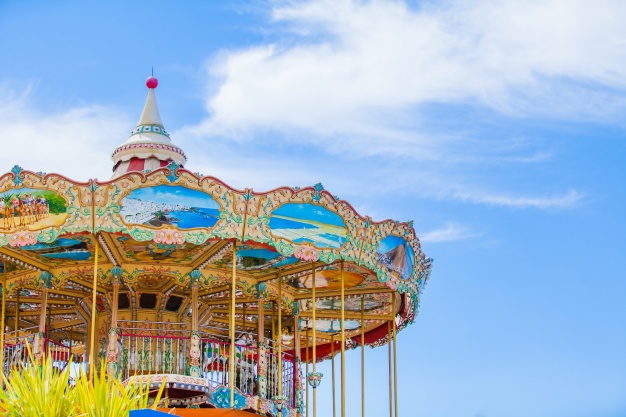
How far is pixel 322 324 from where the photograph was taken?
27344mm

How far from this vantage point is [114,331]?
2112cm

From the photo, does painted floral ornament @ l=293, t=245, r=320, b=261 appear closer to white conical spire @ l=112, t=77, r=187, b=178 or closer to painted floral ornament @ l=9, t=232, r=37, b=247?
painted floral ornament @ l=9, t=232, r=37, b=247

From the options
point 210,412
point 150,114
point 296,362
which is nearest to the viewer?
point 210,412

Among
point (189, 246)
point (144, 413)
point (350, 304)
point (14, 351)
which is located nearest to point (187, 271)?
point (189, 246)

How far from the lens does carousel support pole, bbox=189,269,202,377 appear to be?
20766mm

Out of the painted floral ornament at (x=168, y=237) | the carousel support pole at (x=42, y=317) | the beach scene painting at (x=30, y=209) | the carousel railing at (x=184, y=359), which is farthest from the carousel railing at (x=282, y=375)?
the beach scene painting at (x=30, y=209)

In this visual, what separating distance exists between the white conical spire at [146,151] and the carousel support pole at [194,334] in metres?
3.01

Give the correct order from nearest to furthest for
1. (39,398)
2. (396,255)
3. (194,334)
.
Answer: (39,398), (194,334), (396,255)

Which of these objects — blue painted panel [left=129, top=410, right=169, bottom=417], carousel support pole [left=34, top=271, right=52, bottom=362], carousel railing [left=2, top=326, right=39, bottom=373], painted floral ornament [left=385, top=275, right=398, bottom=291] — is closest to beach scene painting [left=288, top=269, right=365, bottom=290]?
painted floral ornament [left=385, top=275, right=398, bottom=291]

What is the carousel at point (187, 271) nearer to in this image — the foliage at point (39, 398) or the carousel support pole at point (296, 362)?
the carousel support pole at point (296, 362)

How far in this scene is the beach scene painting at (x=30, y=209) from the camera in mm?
19469

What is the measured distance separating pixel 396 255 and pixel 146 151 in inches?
244

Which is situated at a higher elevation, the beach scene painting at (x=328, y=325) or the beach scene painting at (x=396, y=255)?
the beach scene painting at (x=396, y=255)

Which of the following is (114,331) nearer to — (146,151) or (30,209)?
(30,209)
